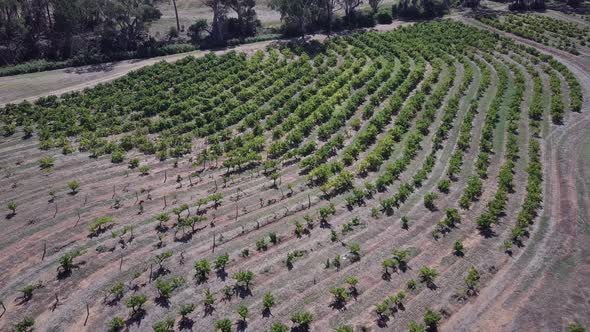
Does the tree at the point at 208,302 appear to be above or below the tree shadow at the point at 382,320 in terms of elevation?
above

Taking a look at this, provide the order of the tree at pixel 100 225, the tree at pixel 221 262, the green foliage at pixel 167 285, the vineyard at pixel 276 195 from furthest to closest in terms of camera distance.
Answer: the tree at pixel 100 225 → the tree at pixel 221 262 → the green foliage at pixel 167 285 → the vineyard at pixel 276 195

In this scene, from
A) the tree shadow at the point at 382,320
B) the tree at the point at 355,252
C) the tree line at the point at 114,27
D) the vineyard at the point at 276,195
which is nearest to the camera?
the tree shadow at the point at 382,320

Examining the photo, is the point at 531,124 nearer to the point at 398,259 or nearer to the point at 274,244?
the point at 398,259

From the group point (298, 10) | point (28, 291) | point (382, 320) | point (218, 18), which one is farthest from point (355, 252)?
point (218, 18)

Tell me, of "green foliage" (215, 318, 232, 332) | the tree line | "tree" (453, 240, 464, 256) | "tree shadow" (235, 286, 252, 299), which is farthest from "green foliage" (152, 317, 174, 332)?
the tree line

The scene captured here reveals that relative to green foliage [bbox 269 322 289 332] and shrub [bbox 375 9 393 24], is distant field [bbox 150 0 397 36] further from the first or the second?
green foliage [bbox 269 322 289 332]

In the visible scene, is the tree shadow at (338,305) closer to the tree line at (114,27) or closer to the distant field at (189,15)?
the tree line at (114,27)

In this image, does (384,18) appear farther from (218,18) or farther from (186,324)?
(186,324)

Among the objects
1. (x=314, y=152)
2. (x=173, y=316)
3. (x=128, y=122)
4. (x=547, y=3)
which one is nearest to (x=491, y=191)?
(x=314, y=152)

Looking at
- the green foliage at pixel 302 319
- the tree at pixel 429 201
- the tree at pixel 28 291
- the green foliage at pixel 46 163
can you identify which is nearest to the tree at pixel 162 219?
the tree at pixel 28 291
